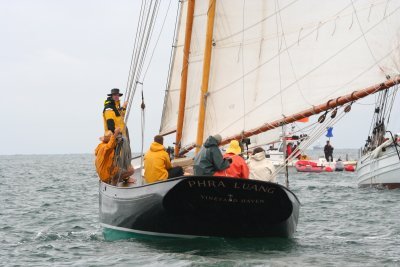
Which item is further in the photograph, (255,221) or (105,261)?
(255,221)

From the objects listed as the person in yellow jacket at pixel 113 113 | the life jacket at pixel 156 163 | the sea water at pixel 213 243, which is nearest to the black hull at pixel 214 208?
the sea water at pixel 213 243

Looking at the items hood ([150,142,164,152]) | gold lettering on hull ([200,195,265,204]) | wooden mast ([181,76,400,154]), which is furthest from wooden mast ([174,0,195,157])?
gold lettering on hull ([200,195,265,204])

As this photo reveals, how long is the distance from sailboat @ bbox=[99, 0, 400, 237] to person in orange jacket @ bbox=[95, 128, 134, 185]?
0.26 meters

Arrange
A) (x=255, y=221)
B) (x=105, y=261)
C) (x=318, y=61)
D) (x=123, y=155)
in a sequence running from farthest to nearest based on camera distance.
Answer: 1. (x=123, y=155)
2. (x=318, y=61)
3. (x=255, y=221)
4. (x=105, y=261)

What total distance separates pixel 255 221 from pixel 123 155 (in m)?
3.67

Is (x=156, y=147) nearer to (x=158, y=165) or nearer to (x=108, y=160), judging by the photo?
(x=158, y=165)

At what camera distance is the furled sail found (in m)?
15.3

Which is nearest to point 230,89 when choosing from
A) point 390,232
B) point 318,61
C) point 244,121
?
point 244,121

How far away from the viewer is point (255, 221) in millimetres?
14523

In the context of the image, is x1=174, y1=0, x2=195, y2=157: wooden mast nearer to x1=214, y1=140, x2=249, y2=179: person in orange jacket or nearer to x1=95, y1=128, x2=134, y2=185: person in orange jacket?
x1=95, y1=128, x2=134, y2=185: person in orange jacket

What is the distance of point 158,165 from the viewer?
1539 cm

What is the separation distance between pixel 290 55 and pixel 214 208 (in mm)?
3758

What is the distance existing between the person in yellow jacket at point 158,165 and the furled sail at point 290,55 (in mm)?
1696

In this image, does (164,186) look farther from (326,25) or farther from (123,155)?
(326,25)
